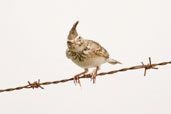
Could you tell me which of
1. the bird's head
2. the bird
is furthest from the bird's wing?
the bird's head

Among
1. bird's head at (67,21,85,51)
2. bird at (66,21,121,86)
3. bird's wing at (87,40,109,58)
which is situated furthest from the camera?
bird's wing at (87,40,109,58)

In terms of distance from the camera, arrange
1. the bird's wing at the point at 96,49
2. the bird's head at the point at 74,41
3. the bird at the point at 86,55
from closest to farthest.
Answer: the bird's head at the point at 74,41 < the bird at the point at 86,55 < the bird's wing at the point at 96,49

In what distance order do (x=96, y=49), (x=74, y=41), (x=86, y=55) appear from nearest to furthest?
1. (x=74, y=41)
2. (x=86, y=55)
3. (x=96, y=49)

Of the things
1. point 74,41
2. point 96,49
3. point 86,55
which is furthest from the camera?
point 96,49

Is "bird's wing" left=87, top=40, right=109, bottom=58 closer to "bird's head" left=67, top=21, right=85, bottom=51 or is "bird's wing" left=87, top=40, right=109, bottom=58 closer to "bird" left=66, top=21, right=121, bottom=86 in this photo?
"bird" left=66, top=21, right=121, bottom=86

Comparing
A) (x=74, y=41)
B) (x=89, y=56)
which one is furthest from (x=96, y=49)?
(x=74, y=41)

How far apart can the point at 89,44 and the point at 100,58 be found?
0.15 m

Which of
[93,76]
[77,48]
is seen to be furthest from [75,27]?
[93,76]

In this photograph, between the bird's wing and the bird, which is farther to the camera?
the bird's wing

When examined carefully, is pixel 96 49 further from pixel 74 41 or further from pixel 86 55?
pixel 74 41

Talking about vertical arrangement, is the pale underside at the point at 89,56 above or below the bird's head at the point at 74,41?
below

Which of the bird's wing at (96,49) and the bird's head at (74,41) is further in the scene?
the bird's wing at (96,49)

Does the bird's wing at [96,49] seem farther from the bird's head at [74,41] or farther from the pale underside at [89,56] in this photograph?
the bird's head at [74,41]

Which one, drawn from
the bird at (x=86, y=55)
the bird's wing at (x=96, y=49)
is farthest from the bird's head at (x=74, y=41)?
the bird's wing at (x=96, y=49)
